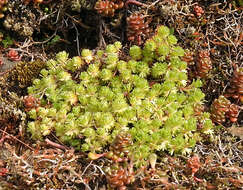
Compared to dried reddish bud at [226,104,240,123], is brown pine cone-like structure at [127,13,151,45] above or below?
above

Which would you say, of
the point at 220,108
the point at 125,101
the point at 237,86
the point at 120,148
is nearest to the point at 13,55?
the point at 125,101

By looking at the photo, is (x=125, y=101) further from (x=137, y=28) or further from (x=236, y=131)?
(x=236, y=131)

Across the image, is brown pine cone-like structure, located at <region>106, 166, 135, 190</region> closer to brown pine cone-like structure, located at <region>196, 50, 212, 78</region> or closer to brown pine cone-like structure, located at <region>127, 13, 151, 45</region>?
brown pine cone-like structure, located at <region>196, 50, 212, 78</region>

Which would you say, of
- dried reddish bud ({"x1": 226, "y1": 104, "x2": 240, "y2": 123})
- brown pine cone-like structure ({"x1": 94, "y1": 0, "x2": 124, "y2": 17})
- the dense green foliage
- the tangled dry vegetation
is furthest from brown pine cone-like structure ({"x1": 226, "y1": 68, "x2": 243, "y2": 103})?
brown pine cone-like structure ({"x1": 94, "y1": 0, "x2": 124, "y2": 17})

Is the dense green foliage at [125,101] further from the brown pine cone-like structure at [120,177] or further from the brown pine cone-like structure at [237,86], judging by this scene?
the brown pine cone-like structure at [237,86]

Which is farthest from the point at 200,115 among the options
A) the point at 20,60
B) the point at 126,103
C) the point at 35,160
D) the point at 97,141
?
the point at 20,60

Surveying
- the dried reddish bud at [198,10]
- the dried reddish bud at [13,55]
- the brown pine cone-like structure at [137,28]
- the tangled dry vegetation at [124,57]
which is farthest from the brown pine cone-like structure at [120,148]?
the dried reddish bud at [13,55]
